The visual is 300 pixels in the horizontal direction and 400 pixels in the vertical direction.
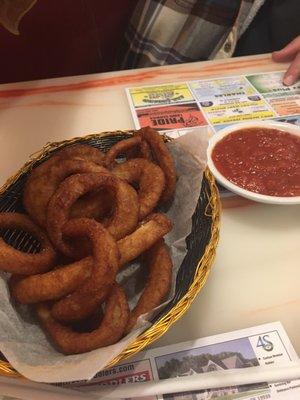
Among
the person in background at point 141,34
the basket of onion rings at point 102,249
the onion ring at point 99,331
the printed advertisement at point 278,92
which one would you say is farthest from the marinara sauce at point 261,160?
the person in background at point 141,34

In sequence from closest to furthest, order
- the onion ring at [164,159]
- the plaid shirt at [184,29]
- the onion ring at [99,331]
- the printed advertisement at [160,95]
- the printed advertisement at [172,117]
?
the onion ring at [99,331] < the onion ring at [164,159] < the printed advertisement at [172,117] < the printed advertisement at [160,95] < the plaid shirt at [184,29]

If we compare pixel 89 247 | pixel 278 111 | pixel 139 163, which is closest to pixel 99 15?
pixel 278 111

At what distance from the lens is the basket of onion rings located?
0.72m

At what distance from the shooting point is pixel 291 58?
1.62 m

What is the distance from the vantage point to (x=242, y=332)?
822mm

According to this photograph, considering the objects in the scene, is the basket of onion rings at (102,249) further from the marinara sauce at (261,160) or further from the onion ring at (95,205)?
the marinara sauce at (261,160)

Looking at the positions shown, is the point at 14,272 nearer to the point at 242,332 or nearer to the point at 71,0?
the point at 242,332

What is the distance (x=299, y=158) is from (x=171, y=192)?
39 cm

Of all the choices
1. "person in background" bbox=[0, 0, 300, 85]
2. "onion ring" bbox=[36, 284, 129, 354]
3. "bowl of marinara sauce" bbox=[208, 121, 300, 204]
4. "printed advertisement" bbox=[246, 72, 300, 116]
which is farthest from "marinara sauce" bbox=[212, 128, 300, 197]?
"person in background" bbox=[0, 0, 300, 85]

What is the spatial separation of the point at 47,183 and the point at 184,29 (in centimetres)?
116

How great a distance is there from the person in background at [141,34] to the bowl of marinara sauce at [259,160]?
605mm

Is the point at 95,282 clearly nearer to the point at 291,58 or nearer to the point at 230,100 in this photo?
the point at 230,100

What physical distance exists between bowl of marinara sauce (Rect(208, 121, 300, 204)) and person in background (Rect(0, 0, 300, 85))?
1.98 ft

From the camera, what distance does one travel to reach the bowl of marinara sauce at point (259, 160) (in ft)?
3.34
